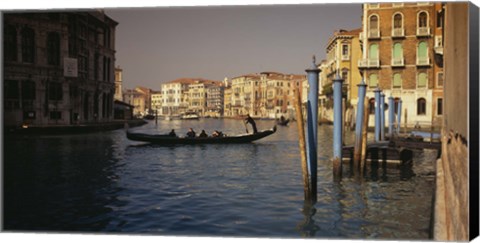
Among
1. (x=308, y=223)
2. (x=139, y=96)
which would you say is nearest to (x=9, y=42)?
(x=139, y=96)

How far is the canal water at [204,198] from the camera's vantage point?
182 inches

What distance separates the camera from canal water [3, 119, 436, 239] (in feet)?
15.1

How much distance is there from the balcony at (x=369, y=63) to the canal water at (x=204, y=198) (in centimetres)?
534

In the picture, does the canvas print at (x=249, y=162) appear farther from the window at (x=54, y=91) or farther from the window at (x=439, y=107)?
the window at (x=54, y=91)

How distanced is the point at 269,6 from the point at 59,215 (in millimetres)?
2820

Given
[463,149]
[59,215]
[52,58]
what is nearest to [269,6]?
[463,149]

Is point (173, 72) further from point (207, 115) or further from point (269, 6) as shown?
point (207, 115)

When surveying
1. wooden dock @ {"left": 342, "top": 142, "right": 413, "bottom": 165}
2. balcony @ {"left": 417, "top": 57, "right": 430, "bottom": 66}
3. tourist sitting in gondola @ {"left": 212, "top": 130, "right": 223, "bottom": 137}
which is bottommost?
wooden dock @ {"left": 342, "top": 142, "right": 413, "bottom": 165}

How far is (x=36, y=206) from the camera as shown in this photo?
17.5ft

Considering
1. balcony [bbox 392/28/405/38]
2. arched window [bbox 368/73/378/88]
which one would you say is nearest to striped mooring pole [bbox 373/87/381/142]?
balcony [bbox 392/28/405/38]

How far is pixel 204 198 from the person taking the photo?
5.95 meters

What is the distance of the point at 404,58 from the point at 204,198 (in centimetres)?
1003

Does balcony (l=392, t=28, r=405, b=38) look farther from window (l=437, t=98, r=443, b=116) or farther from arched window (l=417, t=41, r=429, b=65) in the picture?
window (l=437, t=98, r=443, b=116)

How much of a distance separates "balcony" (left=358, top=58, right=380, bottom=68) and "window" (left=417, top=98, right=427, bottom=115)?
2.11m
